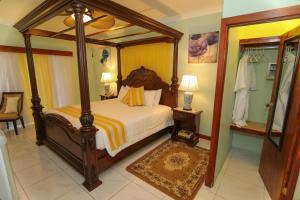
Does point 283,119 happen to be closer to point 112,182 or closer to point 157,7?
point 112,182

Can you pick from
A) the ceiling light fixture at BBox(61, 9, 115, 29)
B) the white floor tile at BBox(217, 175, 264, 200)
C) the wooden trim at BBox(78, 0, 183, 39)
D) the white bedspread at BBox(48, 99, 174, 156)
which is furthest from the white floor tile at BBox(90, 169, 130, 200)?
the ceiling light fixture at BBox(61, 9, 115, 29)

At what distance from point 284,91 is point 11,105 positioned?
16.0ft

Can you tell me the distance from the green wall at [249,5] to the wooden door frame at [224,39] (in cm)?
4

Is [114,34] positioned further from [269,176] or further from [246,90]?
[269,176]

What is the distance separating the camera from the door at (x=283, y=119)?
1.44m

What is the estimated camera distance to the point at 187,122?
3131mm

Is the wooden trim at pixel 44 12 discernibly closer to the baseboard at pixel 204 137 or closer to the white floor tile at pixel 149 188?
the white floor tile at pixel 149 188

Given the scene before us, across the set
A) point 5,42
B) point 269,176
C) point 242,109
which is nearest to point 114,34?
point 5,42

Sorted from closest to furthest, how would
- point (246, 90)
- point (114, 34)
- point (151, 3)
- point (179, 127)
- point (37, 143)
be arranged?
1. point (246, 90)
2. point (151, 3)
3. point (37, 143)
4. point (179, 127)
5. point (114, 34)

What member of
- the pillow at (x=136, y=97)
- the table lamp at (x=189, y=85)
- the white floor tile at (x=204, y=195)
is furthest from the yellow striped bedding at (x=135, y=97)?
the white floor tile at (x=204, y=195)

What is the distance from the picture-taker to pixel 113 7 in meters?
1.76

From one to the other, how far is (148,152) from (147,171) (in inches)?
20.1

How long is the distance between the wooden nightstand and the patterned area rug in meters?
0.21

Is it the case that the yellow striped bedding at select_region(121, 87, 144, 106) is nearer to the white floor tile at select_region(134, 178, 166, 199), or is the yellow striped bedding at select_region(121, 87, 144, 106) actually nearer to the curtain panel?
the white floor tile at select_region(134, 178, 166, 199)
